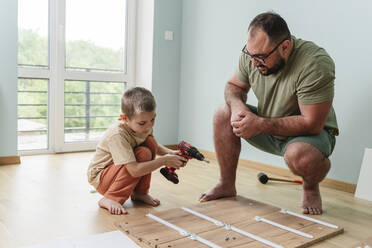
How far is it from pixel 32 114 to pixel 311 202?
8.73 feet

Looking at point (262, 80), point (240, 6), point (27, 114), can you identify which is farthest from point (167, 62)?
point (262, 80)

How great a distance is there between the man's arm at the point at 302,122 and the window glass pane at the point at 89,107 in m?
2.36

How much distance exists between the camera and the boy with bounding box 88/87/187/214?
6.34 ft

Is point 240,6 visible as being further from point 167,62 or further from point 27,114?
point 27,114

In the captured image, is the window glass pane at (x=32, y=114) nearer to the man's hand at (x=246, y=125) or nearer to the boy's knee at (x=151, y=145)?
the boy's knee at (x=151, y=145)

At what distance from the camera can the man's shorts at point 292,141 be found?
79.0 inches

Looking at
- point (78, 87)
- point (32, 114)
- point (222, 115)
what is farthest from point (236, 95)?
point (32, 114)

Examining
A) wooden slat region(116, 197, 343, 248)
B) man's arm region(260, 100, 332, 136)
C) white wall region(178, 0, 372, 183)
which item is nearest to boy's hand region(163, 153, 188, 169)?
wooden slat region(116, 197, 343, 248)

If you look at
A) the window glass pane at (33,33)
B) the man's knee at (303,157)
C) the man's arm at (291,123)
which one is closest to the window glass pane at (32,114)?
the window glass pane at (33,33)

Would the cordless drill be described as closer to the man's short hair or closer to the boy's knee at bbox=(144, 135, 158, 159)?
the boy's knee at bbox=(144, 135, 158, 159)

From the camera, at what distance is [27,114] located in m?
3.56

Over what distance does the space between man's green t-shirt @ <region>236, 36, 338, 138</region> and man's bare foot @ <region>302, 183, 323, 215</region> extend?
0.36 m

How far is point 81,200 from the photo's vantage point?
86.4 inches

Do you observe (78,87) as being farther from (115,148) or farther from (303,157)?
(303,157)
